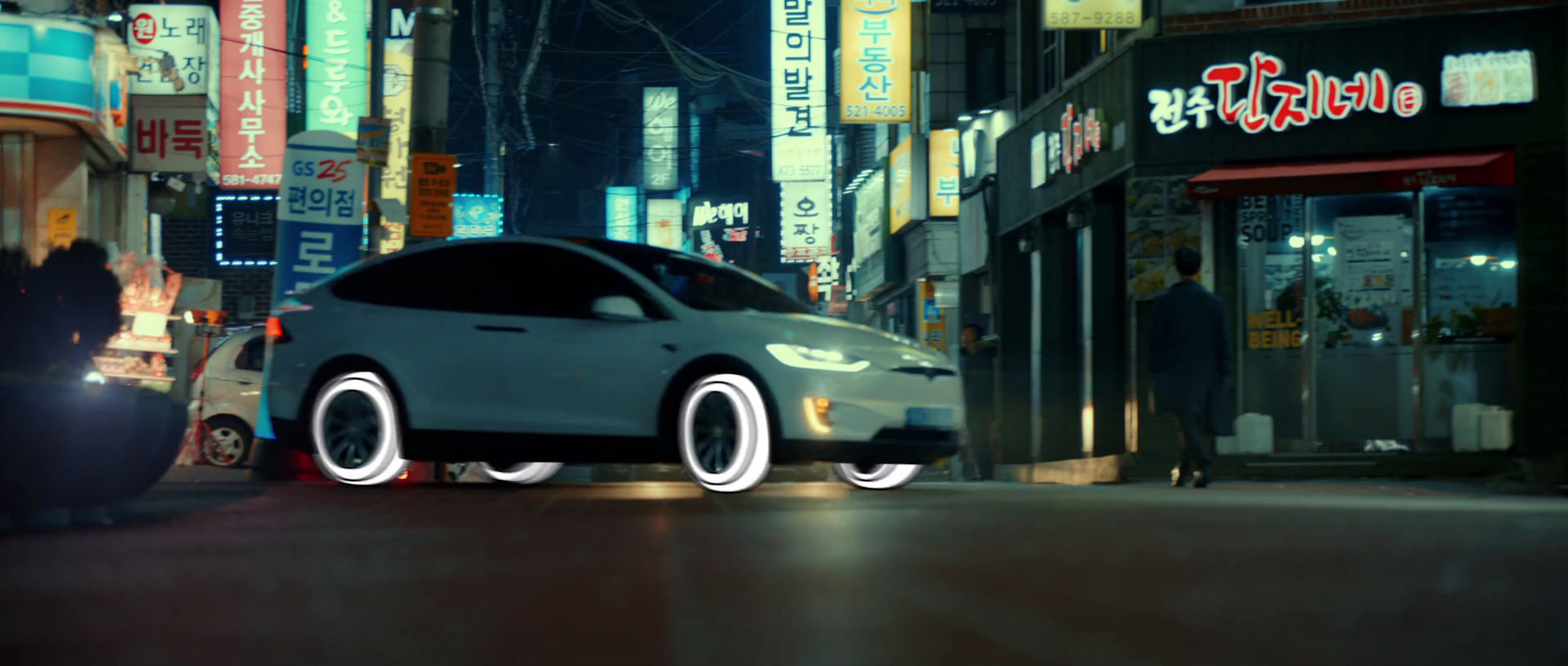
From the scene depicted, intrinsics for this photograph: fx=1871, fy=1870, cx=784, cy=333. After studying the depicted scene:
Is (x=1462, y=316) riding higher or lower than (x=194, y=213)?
lower

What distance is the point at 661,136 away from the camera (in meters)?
73.4

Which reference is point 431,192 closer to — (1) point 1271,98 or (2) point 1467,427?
(1) point 1271,98

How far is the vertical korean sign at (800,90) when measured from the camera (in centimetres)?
4278

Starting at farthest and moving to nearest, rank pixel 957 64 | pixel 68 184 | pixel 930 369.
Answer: pixel 957 64 < pixel 68 184 < pixel 930 369

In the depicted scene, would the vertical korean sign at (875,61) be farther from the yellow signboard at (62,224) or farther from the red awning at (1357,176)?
the yellow signboard at (62,224)

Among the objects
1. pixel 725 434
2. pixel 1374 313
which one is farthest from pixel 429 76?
pixel 1374 313

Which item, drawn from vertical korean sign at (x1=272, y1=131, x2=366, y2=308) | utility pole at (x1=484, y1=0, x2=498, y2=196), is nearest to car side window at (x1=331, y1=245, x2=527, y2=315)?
vertical korean sign at (x1=272, y1=131, x2=366, y2=308)

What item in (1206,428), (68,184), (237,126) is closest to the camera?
(1206,428)

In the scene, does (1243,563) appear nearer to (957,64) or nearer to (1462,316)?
(1462,316)

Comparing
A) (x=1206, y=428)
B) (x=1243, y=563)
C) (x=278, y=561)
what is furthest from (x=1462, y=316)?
(x=278, y=561)

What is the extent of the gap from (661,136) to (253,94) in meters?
42.9

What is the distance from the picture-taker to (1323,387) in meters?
19.7

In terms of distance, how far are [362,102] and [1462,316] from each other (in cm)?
2003

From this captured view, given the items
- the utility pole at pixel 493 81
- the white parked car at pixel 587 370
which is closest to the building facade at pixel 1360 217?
the white parked car at pixel 587 370
